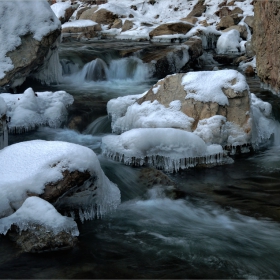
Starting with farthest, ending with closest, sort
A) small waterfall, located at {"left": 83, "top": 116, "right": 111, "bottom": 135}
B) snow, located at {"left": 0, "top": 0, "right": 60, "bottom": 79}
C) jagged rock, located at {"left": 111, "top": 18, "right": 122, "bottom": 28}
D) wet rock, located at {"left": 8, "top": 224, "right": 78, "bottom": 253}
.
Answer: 1. jagged rock, located at {"left": 111, "top": 18, "right": 122, "bottom": 28}
2. snow, located at {"left": 0, "top": 0, "right": 60, "bottom": 79}
3. small waterfall, located at {"left": 83, "top": 116, "right": 111, "bottom": 135}
4. wet rock, located at {"left": 8, "top": 224, "right": 78, "bottom": 253}

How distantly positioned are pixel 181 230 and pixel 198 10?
68.8 feet

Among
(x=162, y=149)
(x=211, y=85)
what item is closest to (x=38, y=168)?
(x=162, y=149)

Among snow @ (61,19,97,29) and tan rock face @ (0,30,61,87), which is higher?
tan rock face @ (0,30,61,87)

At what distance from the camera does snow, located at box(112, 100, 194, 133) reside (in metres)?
6.37

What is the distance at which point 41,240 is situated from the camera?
3506 millimetres

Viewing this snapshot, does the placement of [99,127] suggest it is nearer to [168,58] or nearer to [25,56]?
[25,56]

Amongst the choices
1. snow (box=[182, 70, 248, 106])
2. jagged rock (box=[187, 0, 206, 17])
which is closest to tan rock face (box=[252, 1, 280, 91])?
snow (box=[182, 70, 248, 106])

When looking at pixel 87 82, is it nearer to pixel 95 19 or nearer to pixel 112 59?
pixel 112 59

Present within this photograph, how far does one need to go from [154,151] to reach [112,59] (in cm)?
777

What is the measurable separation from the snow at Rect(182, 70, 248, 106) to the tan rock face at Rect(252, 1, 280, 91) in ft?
10.0

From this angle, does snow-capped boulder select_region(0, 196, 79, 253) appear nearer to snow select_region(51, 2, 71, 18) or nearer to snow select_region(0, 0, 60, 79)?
snow select_region(0, 0, 60, 79)

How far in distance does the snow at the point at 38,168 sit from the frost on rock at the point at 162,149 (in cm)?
132

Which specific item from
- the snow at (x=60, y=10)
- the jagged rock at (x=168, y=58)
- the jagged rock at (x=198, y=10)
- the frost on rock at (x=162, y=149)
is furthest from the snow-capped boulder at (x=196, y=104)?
the snow at (x=60, y=10)

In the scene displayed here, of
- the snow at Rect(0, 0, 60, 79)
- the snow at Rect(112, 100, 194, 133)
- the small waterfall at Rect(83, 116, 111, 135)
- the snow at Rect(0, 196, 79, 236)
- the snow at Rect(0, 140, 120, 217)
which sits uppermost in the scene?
the snow at Rect(0, 0, 60, 79)
